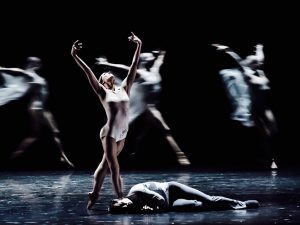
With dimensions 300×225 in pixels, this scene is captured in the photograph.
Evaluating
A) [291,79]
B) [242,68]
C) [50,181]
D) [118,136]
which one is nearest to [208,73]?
[291,79]

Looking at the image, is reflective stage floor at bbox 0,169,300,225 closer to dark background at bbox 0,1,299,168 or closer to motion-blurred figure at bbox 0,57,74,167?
motion-blurred figure at bbox 0,57,74,167

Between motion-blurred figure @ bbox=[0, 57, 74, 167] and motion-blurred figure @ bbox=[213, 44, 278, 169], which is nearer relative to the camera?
motion-blurred figure @ bbox=[213, 44, 278, 169]

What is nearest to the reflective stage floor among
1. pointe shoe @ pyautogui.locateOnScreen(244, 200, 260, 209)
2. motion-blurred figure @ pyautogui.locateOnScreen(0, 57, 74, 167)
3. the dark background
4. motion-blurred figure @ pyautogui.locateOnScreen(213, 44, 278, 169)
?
pointe shoe @ pyautogui.locateOnScreen(244, 200, 260, 209)

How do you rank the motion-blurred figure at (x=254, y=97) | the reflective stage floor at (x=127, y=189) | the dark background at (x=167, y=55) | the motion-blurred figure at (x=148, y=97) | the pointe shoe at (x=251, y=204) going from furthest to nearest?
the dark background at (x=167, y=55) → the motion-blurred figure at (x=148, y=97) → the motion-blurred figure at (x=254, y=97) → the pointe shoe at (x=251, y=204) → the reflective stage floor at (x=127, y=189)

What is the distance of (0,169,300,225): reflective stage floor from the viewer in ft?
19.4

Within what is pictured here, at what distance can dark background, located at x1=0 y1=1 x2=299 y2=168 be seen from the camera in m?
13.9

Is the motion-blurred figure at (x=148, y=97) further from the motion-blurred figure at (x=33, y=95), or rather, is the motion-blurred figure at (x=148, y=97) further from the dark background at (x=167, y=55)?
the dark background at (x=167, y=55)

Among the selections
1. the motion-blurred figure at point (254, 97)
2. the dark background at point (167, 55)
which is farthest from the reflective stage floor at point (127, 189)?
the dark background at point (167, 55)

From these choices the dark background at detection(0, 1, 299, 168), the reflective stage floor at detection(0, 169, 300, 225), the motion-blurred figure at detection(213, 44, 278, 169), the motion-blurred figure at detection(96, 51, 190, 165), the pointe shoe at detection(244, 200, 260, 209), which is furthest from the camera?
the dark background at detection(0, 1, 299, 168)

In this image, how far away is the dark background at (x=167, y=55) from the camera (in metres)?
13.9

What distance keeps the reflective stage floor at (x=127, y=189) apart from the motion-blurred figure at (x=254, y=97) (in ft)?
4.97

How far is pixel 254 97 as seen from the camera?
38.4 ft

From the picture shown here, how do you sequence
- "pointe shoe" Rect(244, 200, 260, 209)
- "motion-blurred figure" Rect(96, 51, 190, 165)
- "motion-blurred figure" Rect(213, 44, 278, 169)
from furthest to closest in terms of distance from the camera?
"motion-blurred figure" Rect(96, 51, 190, 165) < "motion-blurred figure" Rect(213, 44, 278, 169) < "pointe shoe" Rect(244, 200, 260, 209)

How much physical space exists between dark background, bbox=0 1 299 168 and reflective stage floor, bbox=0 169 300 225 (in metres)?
3.14
